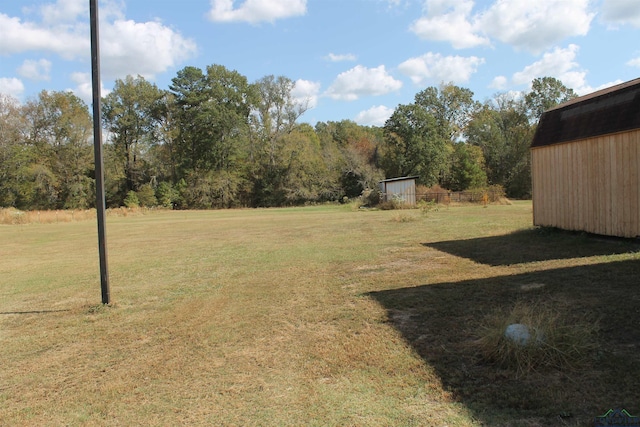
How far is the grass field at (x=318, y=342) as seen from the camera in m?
3.19

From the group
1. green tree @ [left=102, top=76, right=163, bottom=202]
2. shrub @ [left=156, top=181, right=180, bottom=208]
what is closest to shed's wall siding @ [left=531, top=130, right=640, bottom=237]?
shrub @ [left=156, top=181, right=180, bottom=208]

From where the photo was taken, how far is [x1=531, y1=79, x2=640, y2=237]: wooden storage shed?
9.49 metres

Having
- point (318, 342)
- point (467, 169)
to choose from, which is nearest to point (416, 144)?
point (467, 169)

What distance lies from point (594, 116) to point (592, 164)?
129cm

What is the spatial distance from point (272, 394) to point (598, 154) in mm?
10434

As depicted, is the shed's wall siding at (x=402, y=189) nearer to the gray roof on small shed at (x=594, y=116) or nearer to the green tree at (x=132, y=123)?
the gray roof on small shed at (x=594, y=116)

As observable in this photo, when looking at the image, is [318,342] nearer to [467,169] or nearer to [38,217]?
[38,217]

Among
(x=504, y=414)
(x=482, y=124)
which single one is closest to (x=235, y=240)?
(x=504, y=414)

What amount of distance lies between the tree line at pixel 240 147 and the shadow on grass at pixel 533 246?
3853 cm

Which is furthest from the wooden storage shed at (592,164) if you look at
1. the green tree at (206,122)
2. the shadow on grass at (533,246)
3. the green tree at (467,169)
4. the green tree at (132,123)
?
the green tree at (132,123)

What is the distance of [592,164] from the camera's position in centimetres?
1056

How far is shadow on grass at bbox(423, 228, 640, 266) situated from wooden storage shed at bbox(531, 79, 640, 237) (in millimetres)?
325

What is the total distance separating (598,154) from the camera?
408 inches

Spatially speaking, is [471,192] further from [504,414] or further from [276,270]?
[504,414]
